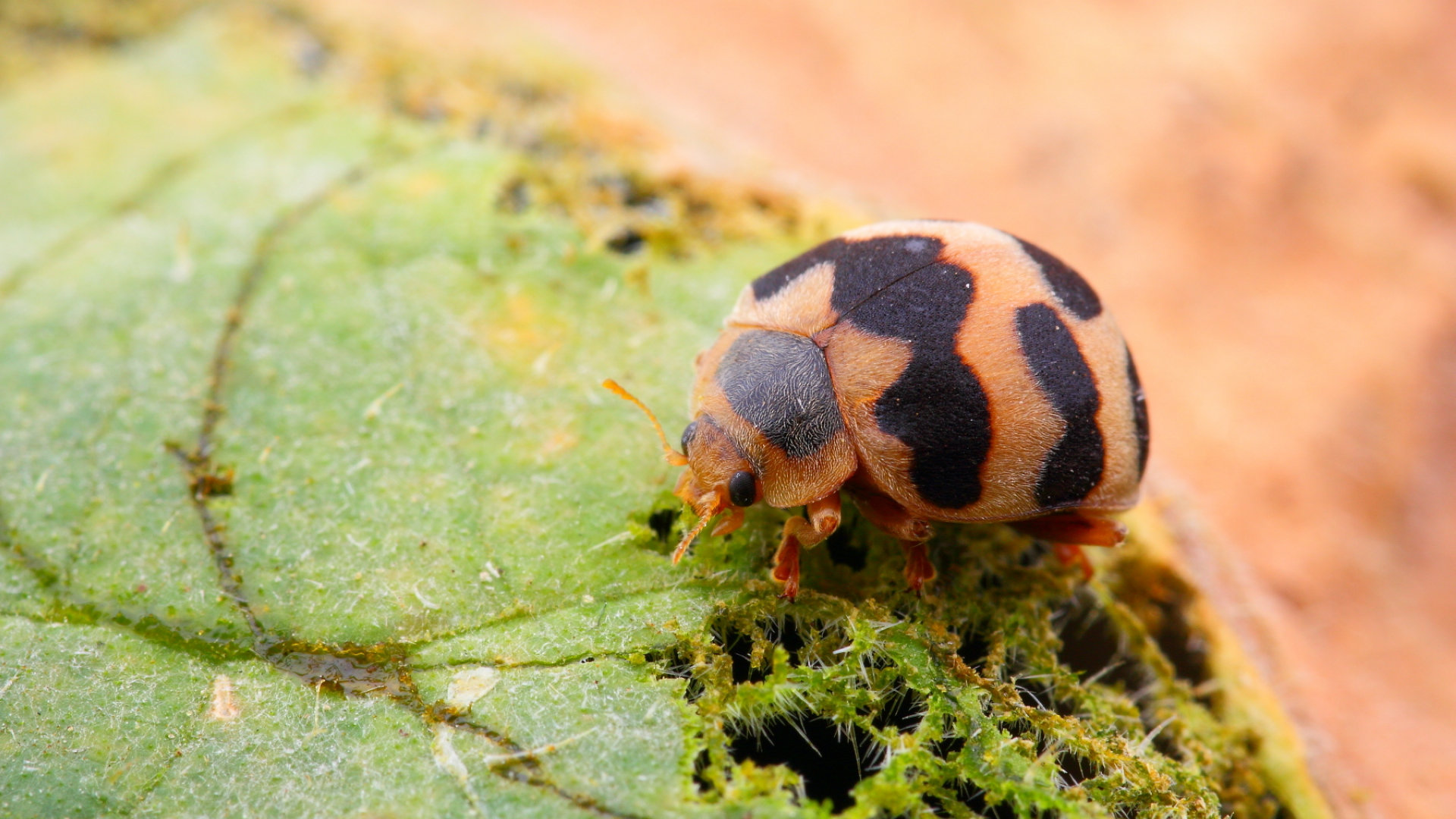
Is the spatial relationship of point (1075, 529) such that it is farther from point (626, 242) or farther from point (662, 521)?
point (626, 242)

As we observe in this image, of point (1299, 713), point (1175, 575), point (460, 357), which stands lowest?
point (1299, 713)

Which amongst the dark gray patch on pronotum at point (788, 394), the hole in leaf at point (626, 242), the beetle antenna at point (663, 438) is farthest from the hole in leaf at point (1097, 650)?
the hole in leaf at point (626, 242)

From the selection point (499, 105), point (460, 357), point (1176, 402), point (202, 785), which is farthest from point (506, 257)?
point (1176, 402)

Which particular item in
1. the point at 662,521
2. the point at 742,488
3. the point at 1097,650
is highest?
the point at 742,488

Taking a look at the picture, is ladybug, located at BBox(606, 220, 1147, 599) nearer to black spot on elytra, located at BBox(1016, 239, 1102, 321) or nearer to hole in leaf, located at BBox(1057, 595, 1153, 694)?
black spot on elytra, located at BBox(1016, 239, 1102, 321)

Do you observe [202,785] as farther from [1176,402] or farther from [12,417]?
[1176,402]

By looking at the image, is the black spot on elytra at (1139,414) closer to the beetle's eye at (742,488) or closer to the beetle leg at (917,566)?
the beetle leg at (917,566)

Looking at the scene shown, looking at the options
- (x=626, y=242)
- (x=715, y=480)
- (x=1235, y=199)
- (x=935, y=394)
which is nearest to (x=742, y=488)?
(x=715, y=480)
